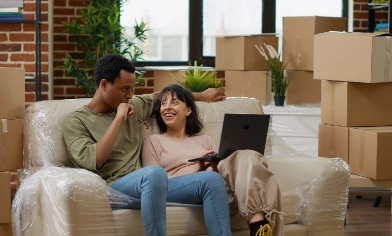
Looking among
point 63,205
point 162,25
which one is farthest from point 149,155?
point 162,25

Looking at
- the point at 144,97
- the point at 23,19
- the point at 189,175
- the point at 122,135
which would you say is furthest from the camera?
the point at 23,19

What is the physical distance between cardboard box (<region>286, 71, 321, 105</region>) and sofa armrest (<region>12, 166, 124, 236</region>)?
98.7 inches

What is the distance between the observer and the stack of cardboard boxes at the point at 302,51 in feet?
16.1

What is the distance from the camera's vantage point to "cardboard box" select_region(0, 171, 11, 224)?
3312mm

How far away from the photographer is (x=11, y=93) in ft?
10.9

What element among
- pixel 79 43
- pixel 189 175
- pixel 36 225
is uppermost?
pixel 79 43

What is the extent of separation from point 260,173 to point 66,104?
0.96 meters

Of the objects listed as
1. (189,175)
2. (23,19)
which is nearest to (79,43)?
(23,19)

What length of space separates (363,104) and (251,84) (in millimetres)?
1325

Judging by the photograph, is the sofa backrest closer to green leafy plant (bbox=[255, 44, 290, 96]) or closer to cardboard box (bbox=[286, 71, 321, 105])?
green leafy plant (bbox=[255, 44, 290, 96])

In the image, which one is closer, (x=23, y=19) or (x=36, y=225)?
(x=36, y=225)

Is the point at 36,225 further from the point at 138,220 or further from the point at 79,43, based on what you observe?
the point at 79,43

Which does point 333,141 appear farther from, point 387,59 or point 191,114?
point 191,114

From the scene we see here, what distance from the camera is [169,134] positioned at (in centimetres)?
338
